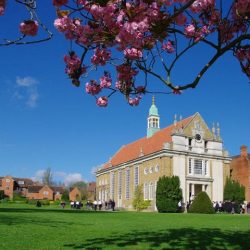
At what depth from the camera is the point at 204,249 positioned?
34.7 feet

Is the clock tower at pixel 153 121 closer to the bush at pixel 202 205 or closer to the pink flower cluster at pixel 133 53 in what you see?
the bush at pixel 202 205

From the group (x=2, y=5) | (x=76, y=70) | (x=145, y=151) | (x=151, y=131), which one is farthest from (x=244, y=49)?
(x=151, y=131)

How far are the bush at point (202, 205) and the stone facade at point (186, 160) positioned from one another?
12.9 metres

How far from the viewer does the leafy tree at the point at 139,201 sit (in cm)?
5741

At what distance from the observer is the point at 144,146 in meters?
65.1

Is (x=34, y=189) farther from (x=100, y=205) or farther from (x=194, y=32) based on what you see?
(x=194, y=32)

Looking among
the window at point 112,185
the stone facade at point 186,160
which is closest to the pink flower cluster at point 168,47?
the stone facade at point 186,160

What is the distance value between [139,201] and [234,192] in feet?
40.5

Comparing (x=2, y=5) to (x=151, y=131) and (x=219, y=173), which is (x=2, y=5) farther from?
(x=151, y=131)

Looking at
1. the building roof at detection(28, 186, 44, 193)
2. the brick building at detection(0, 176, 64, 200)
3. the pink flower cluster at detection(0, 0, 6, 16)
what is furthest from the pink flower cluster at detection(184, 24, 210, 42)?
the building roof at detection(28, 186, 44, 193)

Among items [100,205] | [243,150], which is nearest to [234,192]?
[243,150]

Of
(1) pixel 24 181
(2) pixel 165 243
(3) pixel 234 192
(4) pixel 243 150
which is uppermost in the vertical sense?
(4) pixel 243 150

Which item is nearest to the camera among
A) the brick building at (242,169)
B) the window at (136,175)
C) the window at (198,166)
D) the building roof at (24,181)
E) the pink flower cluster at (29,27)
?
the pink flower cluster at (29,27)

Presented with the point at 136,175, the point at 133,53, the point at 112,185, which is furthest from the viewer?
the point at 112,185
